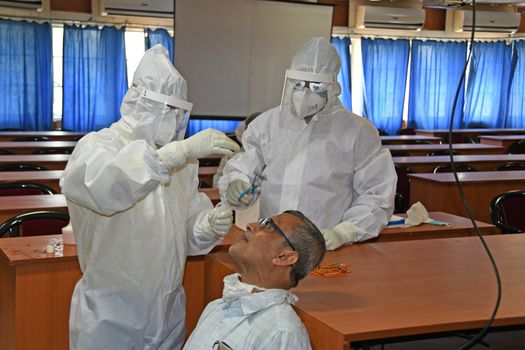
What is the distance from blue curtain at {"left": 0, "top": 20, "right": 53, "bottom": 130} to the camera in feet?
31.1

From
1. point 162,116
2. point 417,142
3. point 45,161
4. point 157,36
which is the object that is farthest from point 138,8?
point 162,116

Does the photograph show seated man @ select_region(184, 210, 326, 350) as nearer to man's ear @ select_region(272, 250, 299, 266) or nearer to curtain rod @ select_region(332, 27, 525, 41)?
man's ear @ select_region(272, 250, 299, 266)

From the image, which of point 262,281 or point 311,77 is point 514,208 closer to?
point 311,77

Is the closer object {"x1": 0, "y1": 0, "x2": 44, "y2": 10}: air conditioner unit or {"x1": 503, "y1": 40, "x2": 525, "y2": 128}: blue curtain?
{"x1": 0, "y1": 0, "x2": 44, "y2": 10}: air conditioner unit

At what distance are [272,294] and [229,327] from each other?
145mm

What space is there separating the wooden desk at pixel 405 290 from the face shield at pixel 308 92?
539 mm

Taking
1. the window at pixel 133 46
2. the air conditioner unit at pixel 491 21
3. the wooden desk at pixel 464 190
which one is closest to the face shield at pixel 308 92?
the wooden desk at pixel 464 190

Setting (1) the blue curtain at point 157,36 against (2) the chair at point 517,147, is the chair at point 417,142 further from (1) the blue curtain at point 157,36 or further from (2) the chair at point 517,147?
(1) the blue curtain at point 157,36

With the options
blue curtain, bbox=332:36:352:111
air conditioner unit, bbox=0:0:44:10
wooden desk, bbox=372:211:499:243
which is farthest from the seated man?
blue curtain, bbox=332:36:352:111

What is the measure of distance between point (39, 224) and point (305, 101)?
130cm

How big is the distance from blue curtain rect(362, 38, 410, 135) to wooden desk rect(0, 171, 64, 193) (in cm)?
739

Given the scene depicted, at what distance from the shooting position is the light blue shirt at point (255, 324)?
1.76m

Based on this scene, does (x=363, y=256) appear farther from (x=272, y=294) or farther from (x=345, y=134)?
(x=272, y=294)

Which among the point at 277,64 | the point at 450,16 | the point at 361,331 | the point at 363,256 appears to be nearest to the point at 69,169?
the point at 361,331
